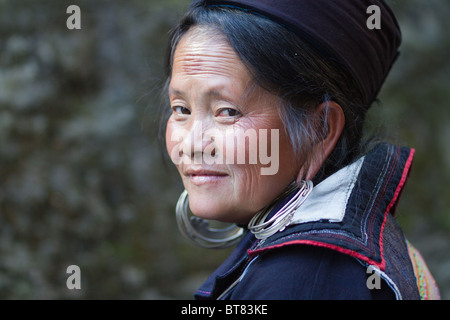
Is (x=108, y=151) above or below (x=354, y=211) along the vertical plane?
above

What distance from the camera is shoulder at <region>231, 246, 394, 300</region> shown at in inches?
50.8

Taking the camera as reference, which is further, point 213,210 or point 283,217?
point 213,210

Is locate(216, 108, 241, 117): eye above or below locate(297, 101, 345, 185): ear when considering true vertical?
above

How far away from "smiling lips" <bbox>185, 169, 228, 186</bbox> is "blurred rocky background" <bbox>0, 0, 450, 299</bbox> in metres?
1.48

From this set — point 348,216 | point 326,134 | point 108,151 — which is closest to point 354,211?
point 348,216

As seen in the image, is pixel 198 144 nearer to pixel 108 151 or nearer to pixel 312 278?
pixel 312 278

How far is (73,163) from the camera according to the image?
11.7ft

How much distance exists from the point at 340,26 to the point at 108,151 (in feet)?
8.68

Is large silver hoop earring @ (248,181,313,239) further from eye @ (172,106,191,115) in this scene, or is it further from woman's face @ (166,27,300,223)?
eye @ (172,106,191,115)

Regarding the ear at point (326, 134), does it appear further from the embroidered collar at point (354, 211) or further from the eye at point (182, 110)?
the eye at point (182, 110)

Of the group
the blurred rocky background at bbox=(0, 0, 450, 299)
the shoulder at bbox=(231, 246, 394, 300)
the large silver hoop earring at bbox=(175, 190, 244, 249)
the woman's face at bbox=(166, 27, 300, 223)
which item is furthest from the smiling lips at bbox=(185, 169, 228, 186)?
the blurred rocky background at bbox=(0, 0, 450, 299)

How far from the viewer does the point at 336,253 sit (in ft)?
4.38
